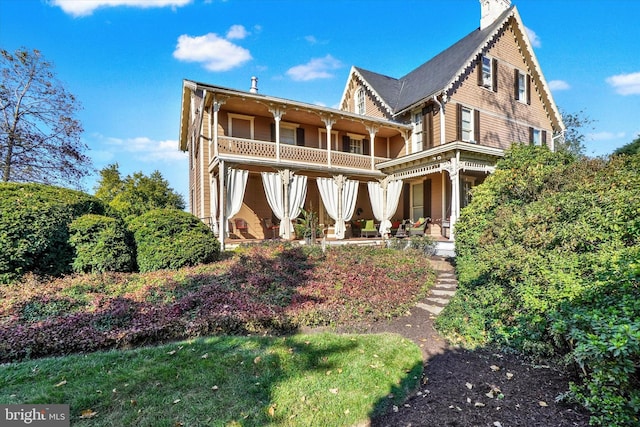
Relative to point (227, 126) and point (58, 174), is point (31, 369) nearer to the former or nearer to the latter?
point (227, 126)

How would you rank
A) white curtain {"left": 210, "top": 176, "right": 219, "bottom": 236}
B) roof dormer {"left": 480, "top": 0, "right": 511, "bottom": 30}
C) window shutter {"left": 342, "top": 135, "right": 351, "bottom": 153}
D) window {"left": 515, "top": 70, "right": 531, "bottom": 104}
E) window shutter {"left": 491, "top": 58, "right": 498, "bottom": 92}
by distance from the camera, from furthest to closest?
window {"left": 515, "top": 70, "right": 531, "bottom": 104} → window shutter {"left": 342, "top": 135, "right": 351, "bottom": 153} → roof dormer {"left": 480, "top": 0, "right": 511, "bottom": 30} → window shutter {"left": 491, "top": 58, "right": 498, "bottom": 92} → white curtain {"left": 210, "top": 176, "right": 219, "bottom": 236}

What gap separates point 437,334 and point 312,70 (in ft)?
58.7

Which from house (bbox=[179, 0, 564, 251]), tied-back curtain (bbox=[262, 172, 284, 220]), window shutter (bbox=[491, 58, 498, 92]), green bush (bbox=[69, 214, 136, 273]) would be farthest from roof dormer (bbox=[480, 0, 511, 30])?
green bush (bbox=[69, 214, 136, 273])

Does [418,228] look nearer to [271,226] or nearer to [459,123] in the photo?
[459,123]

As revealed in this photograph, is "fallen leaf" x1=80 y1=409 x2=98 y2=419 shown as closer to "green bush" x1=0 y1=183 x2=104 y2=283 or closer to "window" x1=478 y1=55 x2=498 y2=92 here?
"green bush" x1=0 y1=183 x2=104 y2=283

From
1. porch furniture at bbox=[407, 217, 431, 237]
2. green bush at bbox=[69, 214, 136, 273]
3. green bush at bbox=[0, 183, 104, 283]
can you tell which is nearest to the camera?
green bush at bbox=[0, 183, 104, 283]

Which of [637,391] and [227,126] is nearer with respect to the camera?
[637,391]

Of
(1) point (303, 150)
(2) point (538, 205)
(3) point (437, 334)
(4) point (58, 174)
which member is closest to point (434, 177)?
(1) point (303, 150)

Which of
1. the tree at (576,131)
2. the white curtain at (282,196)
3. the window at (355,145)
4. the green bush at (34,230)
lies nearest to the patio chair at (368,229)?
the white curtain at (282,196)

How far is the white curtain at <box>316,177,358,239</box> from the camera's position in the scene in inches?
502

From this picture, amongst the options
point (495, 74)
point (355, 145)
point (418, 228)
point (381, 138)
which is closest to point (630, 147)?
point (495, 74)

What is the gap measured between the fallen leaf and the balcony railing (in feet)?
31.2

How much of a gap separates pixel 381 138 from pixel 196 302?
1416 centimetres

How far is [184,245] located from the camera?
7.14 m
